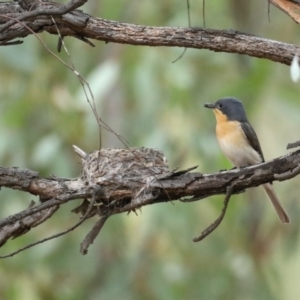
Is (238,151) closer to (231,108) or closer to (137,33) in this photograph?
(231,108)

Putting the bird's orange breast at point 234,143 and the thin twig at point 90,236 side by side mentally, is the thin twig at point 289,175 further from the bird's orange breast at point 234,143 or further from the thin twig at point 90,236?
the bird's orange breast at point 234,143

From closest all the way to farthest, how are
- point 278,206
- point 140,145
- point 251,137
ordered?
point 251,137 < point 278,206 < point 140,145

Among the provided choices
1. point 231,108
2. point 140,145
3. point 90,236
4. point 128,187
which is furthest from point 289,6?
point 140,145

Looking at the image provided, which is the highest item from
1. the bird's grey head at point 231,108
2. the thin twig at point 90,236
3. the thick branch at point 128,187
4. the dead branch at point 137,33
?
the bird's grey head at point 231,108

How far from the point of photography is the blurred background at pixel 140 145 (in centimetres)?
488

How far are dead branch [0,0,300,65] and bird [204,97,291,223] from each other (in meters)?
1.91

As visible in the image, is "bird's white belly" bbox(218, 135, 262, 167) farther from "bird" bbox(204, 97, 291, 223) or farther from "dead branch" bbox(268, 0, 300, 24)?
"dead branch" bbox(268, 0, 300, 24)

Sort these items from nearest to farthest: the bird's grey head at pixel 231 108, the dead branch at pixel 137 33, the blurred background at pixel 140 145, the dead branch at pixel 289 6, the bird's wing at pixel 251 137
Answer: the dead branch at pixel 137 33, the dead branch at pixel 289 6, the bird's grey head at pixel 231 108, the bird's wing at pixel 251 137, the blurred background at pixel 140 145

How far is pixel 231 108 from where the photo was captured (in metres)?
4.45

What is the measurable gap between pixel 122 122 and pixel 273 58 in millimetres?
2990

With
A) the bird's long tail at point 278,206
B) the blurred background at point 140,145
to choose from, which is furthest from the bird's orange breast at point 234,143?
the bird's long tail at point 278,206

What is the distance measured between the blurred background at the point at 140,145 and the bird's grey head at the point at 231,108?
0.33 ft

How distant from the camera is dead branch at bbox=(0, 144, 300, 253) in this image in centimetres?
246

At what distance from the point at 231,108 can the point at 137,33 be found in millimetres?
2003
